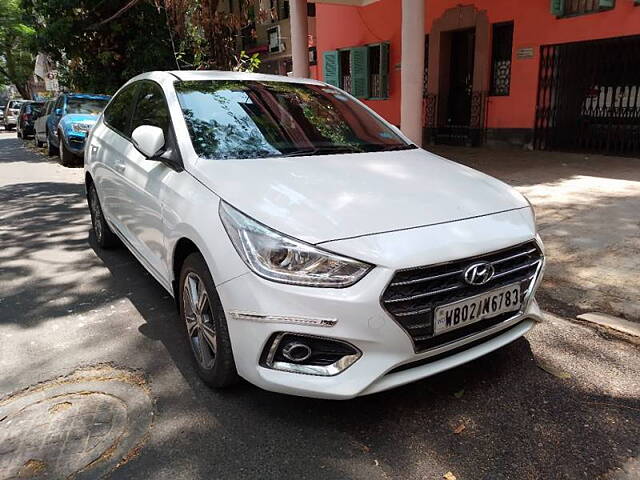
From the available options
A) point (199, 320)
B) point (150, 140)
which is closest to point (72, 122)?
point (150, 140)

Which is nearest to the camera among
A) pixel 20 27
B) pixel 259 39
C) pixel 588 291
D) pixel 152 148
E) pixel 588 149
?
pixel 152 148

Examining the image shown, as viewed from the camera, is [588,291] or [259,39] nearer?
[588,291]

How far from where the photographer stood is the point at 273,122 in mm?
3357

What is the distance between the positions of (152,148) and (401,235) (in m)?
1.64

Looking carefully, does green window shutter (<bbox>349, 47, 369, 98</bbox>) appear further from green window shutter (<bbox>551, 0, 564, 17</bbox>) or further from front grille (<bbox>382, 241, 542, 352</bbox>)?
front grille (<bbox>382, 241, 542, 352</bbox>)

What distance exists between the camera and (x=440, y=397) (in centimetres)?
262

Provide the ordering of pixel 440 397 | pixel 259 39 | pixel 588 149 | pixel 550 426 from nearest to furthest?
1. pixel 550 426
2. pixel 440 397
3. pixel 588 149
4. pixel 259 39

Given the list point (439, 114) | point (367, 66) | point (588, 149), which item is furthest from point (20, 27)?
point (588, 149)

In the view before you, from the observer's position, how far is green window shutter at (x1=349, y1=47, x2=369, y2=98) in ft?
48.2

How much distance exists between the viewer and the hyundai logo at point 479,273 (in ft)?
7.44

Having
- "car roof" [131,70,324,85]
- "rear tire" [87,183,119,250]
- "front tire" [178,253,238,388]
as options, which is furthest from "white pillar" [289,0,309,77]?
"front tire" [178,253,238,388]

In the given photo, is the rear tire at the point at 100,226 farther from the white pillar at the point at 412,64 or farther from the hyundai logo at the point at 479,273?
the white pillar at the point at 412,64

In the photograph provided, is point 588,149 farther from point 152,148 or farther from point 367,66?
point 152,148

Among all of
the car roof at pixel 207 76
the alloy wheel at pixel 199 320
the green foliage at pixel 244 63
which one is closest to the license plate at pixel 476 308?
the alloy wheel at pixel 199 320
